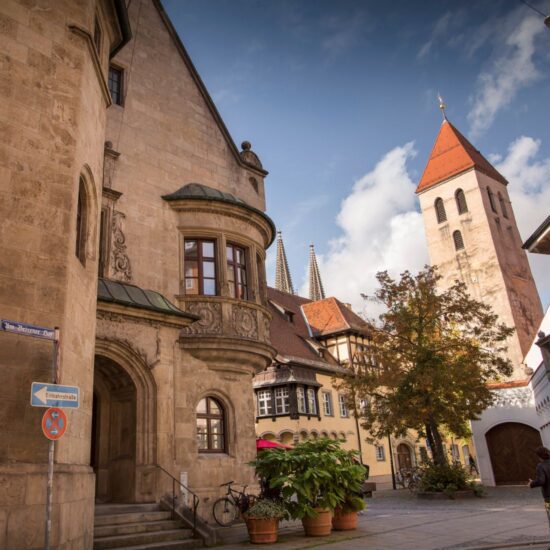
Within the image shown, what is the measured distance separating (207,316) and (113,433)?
142 inches

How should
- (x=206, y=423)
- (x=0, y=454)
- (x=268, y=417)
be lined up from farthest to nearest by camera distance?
(x=268, y=417) → (x=206, y=423) → (x=0, y=454)

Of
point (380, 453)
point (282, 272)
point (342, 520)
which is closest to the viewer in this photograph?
point (342, 520)

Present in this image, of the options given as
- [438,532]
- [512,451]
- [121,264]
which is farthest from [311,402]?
[438,532]

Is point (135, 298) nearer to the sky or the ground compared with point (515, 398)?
nearer to the sky

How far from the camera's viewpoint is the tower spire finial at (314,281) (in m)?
78.8

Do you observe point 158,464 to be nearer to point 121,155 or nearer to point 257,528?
point 257,528

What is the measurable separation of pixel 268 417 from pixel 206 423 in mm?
22020

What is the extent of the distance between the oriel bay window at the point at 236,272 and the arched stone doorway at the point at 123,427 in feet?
12.2

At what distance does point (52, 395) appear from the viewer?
649 cm

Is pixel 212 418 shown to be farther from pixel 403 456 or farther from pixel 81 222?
pixel 403 456

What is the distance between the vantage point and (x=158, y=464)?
12.4 meters

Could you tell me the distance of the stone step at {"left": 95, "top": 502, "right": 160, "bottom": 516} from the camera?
10.9 m

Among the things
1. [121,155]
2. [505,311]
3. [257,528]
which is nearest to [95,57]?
[121,155]

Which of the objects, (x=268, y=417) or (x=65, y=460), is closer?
(x=65, y=460)
